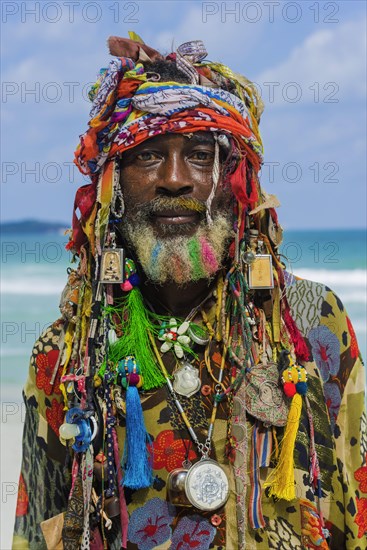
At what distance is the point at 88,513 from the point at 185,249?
953 mm

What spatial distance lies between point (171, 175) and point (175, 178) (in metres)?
0.02

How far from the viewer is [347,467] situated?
10.8ft

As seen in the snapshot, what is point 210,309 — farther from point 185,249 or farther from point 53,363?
point 53,363

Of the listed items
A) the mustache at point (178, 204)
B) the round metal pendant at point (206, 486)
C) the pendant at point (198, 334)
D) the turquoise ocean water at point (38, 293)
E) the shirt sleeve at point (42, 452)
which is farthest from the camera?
the turquoise ocean water at point (38, 293)

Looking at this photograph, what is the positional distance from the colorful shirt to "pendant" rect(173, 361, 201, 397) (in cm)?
3

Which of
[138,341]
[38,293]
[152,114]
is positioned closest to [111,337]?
[138,341]

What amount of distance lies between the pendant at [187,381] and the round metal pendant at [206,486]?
0.85 feet

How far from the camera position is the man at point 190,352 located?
10.3ft

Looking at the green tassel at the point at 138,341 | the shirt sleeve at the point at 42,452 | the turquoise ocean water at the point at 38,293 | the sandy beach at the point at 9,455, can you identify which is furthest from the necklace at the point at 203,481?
the turquoise ocean water at the point at 38,293

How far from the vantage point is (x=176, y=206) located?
10.4ft

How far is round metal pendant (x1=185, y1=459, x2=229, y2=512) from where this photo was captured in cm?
305

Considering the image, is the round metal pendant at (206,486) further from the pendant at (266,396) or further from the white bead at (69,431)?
the white bead at (69,431)

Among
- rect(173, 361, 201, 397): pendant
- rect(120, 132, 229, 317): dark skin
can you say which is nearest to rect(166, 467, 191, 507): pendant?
rect(173, 361, 201, 397): pendant

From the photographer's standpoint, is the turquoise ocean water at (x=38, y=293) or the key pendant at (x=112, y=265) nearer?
the key pendant at (x=112, y=265)
